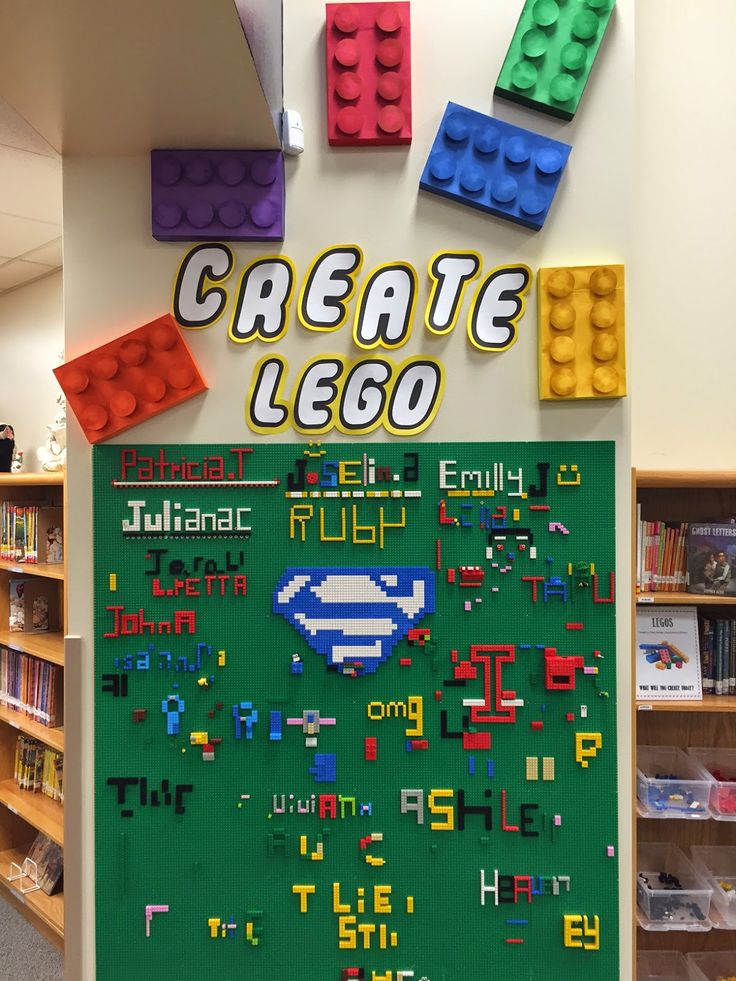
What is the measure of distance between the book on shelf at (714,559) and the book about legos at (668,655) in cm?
12

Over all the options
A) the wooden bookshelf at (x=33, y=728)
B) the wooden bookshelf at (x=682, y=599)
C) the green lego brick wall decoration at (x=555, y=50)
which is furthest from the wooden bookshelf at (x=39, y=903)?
the green lego brick wall decoration at (x=555, y=50)

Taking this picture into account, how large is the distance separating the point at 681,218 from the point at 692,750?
70.2 inches

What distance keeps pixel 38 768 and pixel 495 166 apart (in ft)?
11.1

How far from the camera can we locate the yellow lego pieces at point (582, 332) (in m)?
1.64

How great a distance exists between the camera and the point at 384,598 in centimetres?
170

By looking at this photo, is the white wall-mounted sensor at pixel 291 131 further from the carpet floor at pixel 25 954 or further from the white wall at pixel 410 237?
the carpet floor at pixel 25 954

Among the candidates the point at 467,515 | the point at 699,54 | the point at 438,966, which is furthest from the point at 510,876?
the point at 699,54

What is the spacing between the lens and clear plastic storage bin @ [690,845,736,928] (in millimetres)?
1922

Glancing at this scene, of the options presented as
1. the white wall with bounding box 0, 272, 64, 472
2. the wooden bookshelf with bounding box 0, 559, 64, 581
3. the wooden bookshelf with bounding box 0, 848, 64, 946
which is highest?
the white wall with bounding box 0, 272, 64, 472

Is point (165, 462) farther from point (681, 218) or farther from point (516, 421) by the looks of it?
point (681, 218)

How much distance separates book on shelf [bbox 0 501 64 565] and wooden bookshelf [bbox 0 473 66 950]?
0.17ft

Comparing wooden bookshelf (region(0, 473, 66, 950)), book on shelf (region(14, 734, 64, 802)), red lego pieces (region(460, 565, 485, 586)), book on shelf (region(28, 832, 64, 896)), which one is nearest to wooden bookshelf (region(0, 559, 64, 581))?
wooden bookshelf (region(0, 473, 66, 950))

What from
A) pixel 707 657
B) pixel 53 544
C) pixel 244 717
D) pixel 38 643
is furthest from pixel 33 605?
pixel 707 657

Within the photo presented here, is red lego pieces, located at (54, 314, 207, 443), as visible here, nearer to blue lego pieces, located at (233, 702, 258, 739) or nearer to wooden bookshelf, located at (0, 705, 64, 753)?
blue lego pieces, located at (233, 702, 258, 739)
